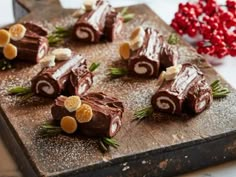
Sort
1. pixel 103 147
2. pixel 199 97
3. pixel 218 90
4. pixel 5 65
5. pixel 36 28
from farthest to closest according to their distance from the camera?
pixel 36 28
pixel 5 65
pixel 218 90
pixel 199 97
pixel 103 147

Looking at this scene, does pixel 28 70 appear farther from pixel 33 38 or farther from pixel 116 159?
pixel 116 159

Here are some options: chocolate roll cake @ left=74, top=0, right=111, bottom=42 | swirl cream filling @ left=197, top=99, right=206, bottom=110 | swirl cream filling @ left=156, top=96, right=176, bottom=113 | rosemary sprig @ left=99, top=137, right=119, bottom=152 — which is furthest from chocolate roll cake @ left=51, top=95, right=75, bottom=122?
chocolate roll cake @ left=74, top=0, right=111, bottom=42

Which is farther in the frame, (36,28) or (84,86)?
(36,28)

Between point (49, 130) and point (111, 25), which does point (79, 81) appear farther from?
point (111, 25)

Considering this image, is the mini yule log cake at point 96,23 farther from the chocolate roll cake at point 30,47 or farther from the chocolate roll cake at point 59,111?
the chocolate roll cake at point 59,111

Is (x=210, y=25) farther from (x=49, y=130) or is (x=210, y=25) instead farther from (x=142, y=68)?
(x=49, y=130)

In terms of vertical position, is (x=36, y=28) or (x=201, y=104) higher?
(x=36, y=28)

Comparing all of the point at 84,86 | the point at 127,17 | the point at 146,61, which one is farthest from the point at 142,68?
the point at 127,17

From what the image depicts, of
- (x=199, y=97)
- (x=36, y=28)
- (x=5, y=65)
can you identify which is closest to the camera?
(x=199, y=97)
